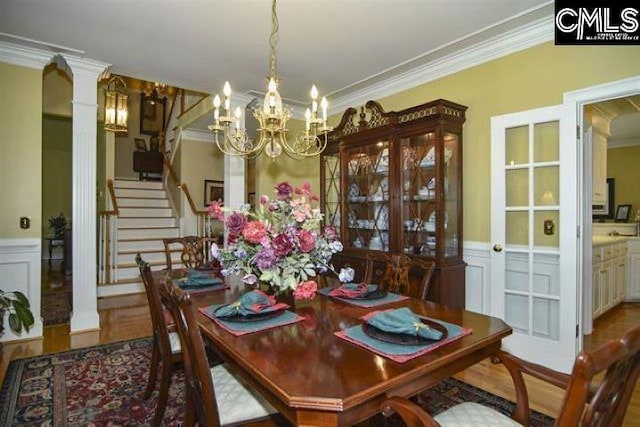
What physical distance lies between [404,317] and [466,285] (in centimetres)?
211

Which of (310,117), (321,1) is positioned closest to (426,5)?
(321,1)

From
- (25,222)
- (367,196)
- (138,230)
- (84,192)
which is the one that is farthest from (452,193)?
(138,230)

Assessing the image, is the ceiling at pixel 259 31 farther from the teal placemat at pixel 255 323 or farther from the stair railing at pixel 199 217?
the stair railing at pixel 199 217

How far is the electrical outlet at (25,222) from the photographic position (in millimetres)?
3279

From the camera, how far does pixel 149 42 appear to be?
3.06 metres

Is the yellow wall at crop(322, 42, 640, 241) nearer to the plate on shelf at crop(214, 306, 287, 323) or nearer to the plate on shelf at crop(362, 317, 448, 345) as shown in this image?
the plate on shelf at crop(362, 317, 448, 345)

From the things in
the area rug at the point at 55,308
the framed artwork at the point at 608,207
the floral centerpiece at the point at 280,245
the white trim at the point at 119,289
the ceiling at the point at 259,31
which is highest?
the ceiling at the point at 259,31

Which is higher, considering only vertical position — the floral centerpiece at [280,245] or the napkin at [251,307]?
the floral centerpiece at [280,245]

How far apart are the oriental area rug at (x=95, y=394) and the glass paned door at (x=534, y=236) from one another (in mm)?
774

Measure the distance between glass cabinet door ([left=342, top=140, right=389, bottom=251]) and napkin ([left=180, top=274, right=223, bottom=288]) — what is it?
1.84 m

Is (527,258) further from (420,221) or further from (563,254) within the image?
(420,221)

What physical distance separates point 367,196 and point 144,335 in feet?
8.68

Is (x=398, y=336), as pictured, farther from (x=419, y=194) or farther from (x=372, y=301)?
(x=419, y=194)

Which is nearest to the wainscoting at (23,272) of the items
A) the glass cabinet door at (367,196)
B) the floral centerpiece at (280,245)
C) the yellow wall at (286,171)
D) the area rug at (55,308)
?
the area rug at (55,308)
